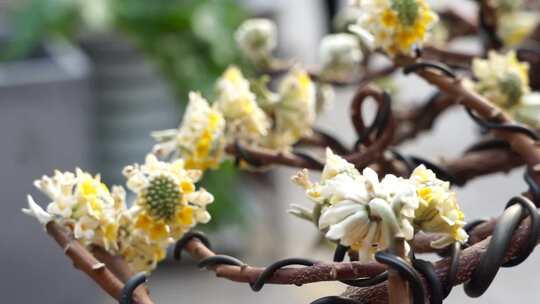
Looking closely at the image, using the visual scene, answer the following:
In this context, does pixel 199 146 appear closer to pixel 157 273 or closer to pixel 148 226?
pixel 148 226

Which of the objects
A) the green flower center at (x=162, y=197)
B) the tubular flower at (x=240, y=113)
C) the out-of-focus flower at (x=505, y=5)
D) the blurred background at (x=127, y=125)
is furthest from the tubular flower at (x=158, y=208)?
the blurred background at (x=127, y=125)

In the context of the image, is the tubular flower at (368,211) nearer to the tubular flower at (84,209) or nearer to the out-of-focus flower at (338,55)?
the tubular flower at (84,209)

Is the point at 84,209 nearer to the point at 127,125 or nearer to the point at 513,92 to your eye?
the point at 513,92

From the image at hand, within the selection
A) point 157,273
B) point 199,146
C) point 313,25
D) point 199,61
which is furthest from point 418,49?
point 313,25

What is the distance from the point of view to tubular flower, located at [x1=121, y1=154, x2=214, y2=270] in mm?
377

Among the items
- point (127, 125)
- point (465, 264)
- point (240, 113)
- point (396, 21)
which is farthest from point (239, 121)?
point (127, 125)

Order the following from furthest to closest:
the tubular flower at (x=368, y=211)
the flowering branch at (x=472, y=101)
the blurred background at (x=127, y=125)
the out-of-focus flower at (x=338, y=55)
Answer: the blurred background at (x=127, y=125) < the out-of-focus flower at (x=338, y=55) < the flowering branch at (x=472, y=101) < the tubular flower at (x=368, y=211)

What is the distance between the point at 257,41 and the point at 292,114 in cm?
15

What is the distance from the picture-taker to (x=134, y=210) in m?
0.38

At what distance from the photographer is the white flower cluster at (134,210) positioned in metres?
0.38

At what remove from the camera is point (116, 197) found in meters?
0.39

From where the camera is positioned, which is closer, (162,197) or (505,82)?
(162,197)

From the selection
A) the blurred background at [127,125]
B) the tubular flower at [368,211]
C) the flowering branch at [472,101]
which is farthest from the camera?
the blurred background at [127,125]

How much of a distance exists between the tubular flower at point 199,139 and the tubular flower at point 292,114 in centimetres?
7
